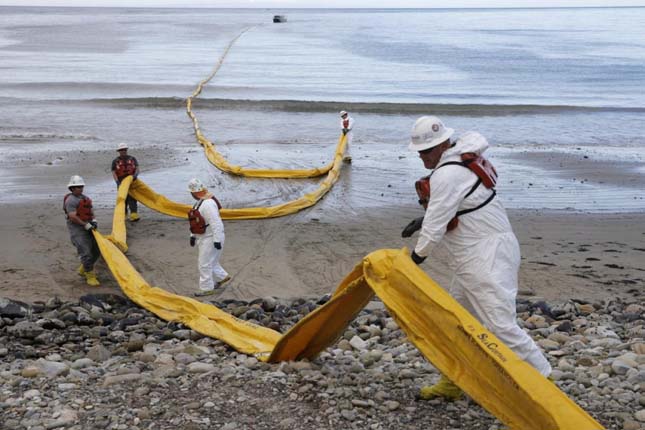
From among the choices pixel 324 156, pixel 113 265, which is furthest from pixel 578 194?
pixel 113 265

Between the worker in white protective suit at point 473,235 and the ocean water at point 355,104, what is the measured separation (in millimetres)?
11252

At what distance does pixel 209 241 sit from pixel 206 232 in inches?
5.5

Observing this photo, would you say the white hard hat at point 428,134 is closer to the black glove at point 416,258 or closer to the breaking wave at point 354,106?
the black glove at point 416,258

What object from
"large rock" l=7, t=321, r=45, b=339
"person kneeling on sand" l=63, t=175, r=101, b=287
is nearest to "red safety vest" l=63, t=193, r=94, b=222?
"person kneeling on sand" l=63, t=175, r=101, b=287

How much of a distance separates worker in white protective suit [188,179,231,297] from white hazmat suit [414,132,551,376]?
19.9 feet

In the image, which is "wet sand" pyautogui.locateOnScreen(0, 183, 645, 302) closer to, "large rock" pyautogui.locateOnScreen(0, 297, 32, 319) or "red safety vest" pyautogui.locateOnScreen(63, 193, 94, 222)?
"red safety vest" pyautogui.locateOnScreen(63, 193, 94, 222)

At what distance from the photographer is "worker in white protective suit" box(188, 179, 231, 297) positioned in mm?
11797

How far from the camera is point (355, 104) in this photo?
34.3 m

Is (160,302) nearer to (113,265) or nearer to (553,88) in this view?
(113,265)

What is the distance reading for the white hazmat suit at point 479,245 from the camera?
598 centimetres

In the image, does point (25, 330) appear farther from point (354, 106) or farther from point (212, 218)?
point (354, 106)

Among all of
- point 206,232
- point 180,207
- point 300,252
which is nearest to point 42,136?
point 180,207

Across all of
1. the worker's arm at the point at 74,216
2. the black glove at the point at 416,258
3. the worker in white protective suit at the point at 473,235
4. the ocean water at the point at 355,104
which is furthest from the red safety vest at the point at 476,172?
the ocean water at the point at 355,104

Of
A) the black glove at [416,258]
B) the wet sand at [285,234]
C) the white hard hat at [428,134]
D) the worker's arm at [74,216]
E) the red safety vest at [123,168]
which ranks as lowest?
the wet sand at [285,234]
